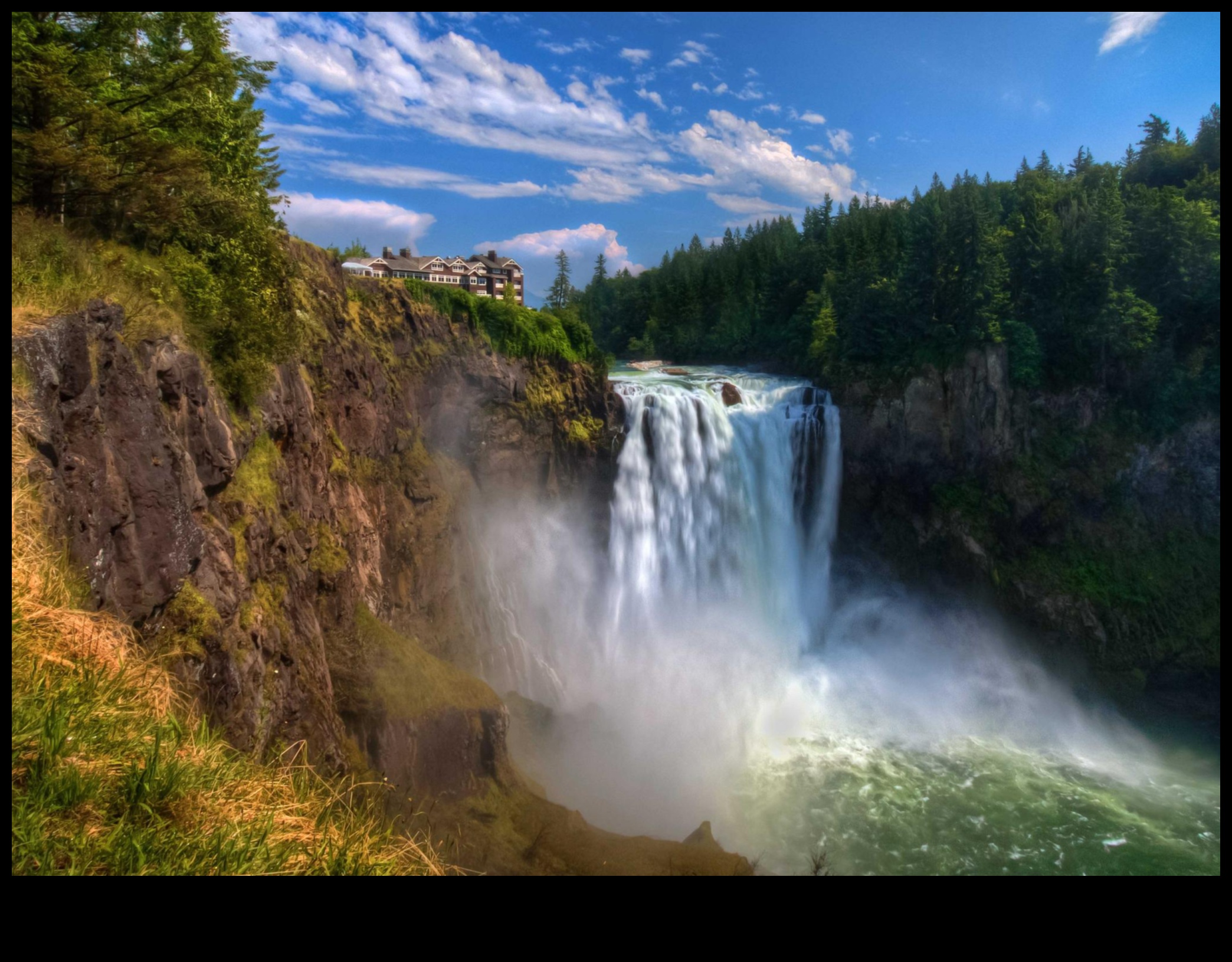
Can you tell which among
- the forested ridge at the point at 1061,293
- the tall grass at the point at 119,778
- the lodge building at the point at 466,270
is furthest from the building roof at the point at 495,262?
the tall grass at the point at 119,778

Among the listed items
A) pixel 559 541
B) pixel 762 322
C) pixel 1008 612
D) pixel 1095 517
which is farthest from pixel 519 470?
pixel 762 322

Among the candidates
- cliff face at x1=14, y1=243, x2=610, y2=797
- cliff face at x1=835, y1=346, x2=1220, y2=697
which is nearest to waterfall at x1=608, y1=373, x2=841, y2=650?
cliff face at x1=14, y1=243, x2=610, y2=797

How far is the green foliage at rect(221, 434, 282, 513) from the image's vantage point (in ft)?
33.2

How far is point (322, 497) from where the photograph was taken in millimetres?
14211

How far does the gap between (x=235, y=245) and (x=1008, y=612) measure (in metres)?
31.1

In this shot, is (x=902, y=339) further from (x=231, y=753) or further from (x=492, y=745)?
(x=231, y=753)

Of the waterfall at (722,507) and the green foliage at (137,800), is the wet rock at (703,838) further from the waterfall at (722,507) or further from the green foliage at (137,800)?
the waterfall at (722,507)

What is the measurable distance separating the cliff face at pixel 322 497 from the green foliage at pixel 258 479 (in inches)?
1.5

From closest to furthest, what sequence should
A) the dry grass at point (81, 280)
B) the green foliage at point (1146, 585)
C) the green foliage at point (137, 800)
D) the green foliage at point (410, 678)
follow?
1. the green foliage at point (137, 800)
2. the dry grass at point (81, 280)
3. the green foliage at point (410, 678)
4. the green foliage at point (1146, 585)

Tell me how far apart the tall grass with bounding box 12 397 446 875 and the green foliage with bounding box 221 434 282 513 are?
4953 mm

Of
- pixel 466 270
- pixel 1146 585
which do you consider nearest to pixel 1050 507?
pixel 1146 585

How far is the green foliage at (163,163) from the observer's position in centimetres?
815

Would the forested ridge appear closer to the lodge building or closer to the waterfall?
the waterfall
